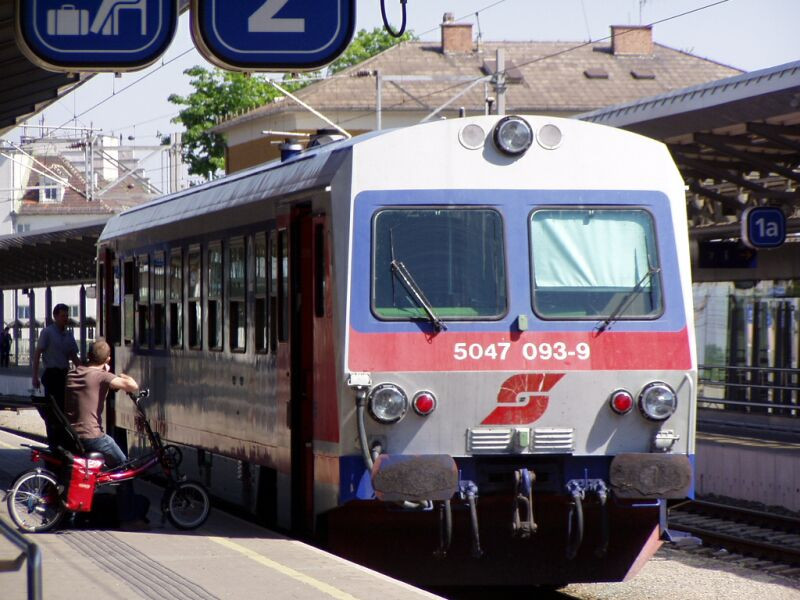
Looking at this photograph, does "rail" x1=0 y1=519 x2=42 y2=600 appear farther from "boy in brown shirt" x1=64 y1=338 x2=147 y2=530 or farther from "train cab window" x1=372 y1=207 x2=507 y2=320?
"boy in brown shirt" x1=64 y1=338 x2=147 y2=530

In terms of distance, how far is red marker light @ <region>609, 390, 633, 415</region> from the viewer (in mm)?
9613

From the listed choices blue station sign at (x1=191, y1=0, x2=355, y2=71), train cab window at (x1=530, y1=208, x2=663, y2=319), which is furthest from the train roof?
blue station sign at (x1=191, y1=0, x2=355, y2=71)

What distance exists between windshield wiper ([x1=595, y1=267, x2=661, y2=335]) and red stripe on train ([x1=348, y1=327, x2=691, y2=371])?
4 cm

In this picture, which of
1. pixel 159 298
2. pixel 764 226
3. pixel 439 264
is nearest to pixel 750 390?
pixel 764 226

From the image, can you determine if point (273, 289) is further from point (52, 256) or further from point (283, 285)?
point (52, 256)

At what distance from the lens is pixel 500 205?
386 inches

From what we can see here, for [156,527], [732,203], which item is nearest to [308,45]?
[156,527]

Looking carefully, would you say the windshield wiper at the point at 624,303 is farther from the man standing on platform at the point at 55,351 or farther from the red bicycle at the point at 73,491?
the man standing on platform at the point at 55,351

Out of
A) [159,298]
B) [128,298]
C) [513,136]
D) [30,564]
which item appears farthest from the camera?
[128,298]

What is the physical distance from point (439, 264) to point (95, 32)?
3.51 meters

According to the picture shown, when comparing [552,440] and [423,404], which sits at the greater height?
[423,404]

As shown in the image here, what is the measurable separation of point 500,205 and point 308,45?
3.31 m

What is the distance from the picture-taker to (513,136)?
9.89 meters

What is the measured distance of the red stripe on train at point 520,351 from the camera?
9461 millimetres
